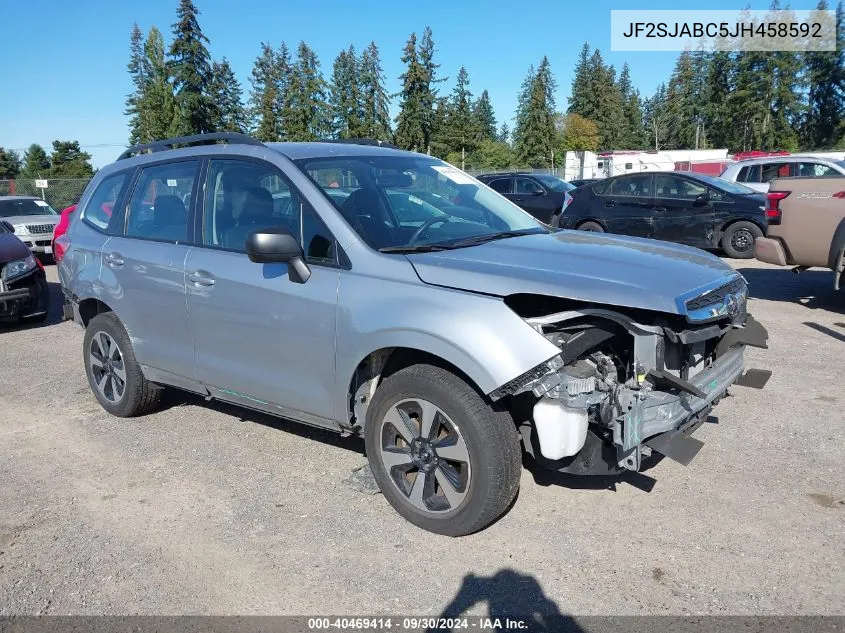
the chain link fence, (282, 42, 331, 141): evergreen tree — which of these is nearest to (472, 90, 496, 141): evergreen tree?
(282, 42, 331, 141): evergreen tree

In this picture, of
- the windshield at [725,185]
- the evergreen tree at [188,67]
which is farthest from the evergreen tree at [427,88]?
the windshield at [725,185]

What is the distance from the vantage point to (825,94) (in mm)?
70562

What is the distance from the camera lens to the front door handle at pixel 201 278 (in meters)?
4.24

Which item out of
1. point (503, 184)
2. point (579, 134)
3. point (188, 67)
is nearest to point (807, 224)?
point (503, 184)

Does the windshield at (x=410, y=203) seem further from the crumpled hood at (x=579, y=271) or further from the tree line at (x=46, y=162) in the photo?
the tree line at (x=46, y=162)

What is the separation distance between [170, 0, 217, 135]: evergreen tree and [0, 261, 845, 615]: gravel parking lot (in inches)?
1900

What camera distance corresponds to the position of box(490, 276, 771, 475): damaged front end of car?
124 inches

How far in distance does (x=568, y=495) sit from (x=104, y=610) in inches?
94.3

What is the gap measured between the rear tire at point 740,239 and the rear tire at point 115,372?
10791mm

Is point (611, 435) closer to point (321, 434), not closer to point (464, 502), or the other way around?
point (464, 502)

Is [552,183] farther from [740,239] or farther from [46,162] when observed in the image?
[46,162]

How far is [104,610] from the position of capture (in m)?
3.03

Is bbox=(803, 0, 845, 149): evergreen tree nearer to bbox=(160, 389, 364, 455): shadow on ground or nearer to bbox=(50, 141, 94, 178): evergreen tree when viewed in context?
bbox=(50, 141, 94, 178): evergreen tree

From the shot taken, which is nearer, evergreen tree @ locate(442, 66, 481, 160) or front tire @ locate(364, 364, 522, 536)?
front tire @ locate(364, 364, 522, 536)
